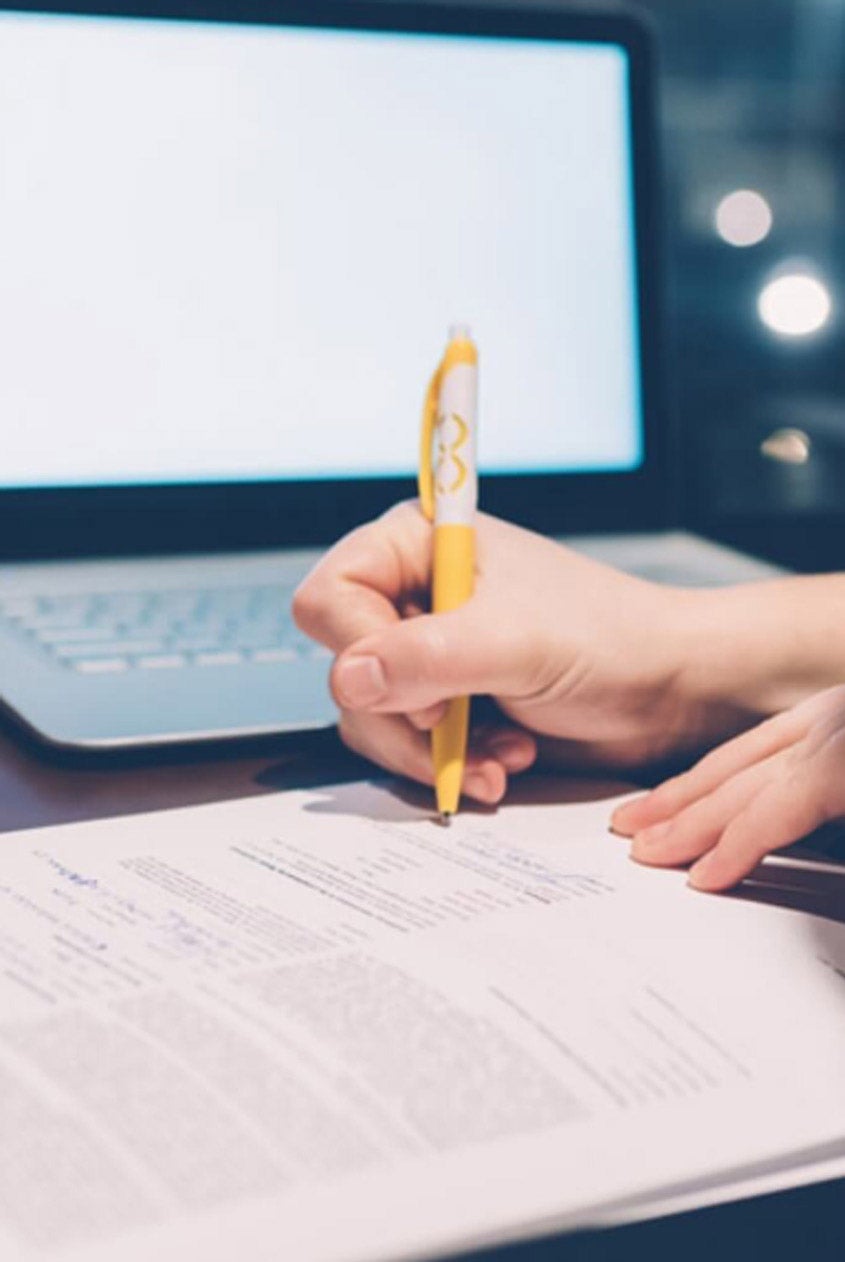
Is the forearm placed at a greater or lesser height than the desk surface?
greater

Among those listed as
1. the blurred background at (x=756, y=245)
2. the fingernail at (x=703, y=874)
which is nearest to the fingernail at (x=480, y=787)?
the fingernail at (x=703, y=874)

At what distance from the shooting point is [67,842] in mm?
528

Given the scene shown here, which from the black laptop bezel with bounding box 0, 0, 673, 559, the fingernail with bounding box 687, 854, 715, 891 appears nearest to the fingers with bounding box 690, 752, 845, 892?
the fingernail with bounding box 687, 854, 715, 891

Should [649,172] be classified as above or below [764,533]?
above

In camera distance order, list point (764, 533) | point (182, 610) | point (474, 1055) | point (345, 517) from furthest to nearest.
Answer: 1. point (764, 533)
2. point (345, 517)
3. point (182, 610)
4. point (474, 1055)

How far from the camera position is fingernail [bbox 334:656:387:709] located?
22.0 inches

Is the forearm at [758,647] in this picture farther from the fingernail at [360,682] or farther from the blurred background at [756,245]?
the blurred background at [756,245]

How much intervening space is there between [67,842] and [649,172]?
60 cm

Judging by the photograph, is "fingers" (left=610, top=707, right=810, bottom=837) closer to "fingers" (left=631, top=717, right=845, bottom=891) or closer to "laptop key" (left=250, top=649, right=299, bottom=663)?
"fingers" (left=631, top=717, right=845, bottom=891)

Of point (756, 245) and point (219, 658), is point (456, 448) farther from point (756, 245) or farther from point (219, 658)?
point (756, 245)

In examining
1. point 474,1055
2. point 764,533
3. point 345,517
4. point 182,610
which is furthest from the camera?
point 764,533

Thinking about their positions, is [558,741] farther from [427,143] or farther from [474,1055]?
[427,143]

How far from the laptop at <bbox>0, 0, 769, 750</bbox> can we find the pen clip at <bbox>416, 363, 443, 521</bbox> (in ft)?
0.50

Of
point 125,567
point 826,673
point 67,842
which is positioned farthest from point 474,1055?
point 125,567
